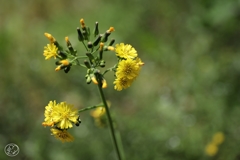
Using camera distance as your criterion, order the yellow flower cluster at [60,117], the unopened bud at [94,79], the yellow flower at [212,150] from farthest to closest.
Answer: the yellow flower at [212,150] < the yellow flower cluster at [60,117] < the unopened bud at [94,79]

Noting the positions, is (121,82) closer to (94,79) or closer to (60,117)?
(94,79)

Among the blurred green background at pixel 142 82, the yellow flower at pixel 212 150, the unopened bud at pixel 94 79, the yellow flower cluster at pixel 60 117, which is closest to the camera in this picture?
the unopened bud at pixel 94 79

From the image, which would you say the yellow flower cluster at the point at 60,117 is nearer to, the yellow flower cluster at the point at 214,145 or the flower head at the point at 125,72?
the flower head at the point at 125,72

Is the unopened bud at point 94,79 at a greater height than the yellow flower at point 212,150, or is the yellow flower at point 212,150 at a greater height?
the unopened bud at point 94,79

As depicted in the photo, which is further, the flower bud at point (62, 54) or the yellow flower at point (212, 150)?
the yellow flower at point (212, 150)

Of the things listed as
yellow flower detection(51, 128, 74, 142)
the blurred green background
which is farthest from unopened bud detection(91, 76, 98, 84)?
the blurred green background

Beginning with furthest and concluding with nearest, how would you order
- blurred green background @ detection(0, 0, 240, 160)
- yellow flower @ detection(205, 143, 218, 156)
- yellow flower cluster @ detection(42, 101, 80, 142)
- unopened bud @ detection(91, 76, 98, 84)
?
blurred green background @ detection(0, 0, 240, 160) < yellow flower @ detection(205, 143, 218, 156) < yellow flower cluster @ detection(42, 101, 80, 142) < unopened bud @ detection(91, 76, 98, 84)

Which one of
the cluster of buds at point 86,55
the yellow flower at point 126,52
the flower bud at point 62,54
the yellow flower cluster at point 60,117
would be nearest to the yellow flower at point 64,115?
the yellow flower cluster at point 60,117

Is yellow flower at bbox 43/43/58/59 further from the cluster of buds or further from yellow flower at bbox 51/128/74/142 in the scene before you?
yellow flower at bbox 51/128/74/142

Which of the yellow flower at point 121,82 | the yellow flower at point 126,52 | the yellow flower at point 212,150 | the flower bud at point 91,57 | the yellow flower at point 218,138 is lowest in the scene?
the yellow flower at point 212,150
